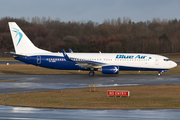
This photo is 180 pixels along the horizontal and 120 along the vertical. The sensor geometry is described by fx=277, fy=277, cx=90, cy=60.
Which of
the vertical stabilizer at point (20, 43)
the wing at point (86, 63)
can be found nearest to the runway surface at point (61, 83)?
the wing at point (86, 63)

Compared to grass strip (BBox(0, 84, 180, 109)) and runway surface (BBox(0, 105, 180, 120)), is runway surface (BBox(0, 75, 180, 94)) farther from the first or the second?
runway surface (BBox(0, 105, 180, 120))

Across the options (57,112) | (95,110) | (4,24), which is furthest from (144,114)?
(4,24)

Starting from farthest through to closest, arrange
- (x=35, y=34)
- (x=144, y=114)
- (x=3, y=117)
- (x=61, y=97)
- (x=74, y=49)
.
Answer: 1. (x=35, y=34)
2. (x=74, y=49)
3. (x=61, y=97)
4. (x=144, y=114)
5. (x=3, y=117)

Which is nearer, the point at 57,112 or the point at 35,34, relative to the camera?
the point at 57,112

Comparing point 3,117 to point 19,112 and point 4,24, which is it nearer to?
point 19,112

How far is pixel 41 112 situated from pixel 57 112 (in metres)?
1.09

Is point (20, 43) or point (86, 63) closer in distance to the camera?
point (86, 63)

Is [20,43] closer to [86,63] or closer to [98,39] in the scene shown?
[86,63]

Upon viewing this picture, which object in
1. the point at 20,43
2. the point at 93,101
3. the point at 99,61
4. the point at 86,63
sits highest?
the point at 20,43

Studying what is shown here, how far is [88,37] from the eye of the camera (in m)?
150

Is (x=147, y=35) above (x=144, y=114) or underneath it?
above

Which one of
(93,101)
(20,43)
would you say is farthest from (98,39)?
(93,101)

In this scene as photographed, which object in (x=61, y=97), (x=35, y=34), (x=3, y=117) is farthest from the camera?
(x=35, y=34)

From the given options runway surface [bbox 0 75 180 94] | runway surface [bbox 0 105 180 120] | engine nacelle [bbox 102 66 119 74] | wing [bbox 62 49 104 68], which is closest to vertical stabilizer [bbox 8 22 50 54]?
wing [bbox 62 49 104 68]
